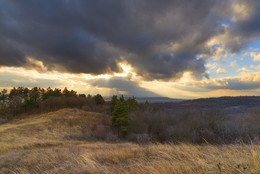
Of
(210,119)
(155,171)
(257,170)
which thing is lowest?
(210,119)

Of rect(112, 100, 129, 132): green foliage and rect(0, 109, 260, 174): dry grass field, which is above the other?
rect(0, 109, 260, 174): dry grass field

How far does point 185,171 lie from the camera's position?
3.24 metres

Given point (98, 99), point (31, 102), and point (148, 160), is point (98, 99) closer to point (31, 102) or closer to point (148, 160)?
point (31, 102)

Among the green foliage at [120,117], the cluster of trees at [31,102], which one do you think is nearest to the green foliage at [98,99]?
the cluster of trees at [31,102]

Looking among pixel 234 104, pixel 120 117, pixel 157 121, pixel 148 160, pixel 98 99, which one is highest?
pixel 98 99

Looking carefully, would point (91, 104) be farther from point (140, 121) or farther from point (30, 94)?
point (140, 121)

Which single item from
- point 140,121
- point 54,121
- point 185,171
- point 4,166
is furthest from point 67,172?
point 54,121

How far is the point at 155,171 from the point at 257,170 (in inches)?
80.0

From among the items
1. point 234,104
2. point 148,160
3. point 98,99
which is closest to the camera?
point 148,160

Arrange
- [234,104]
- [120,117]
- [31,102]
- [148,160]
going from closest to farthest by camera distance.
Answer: [148,160] → [120,117] → [31,102] → [234,104]

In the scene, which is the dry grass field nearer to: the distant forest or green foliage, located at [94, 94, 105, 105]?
the distant forest

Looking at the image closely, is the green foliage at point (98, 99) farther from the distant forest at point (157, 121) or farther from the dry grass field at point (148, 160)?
the dry grass field at point (148, 160)

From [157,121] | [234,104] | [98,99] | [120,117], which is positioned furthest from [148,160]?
[234,104]

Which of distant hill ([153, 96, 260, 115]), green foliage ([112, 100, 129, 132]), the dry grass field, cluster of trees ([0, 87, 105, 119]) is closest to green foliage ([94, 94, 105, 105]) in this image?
cluster of trees ([0, 87, 105, 119])
